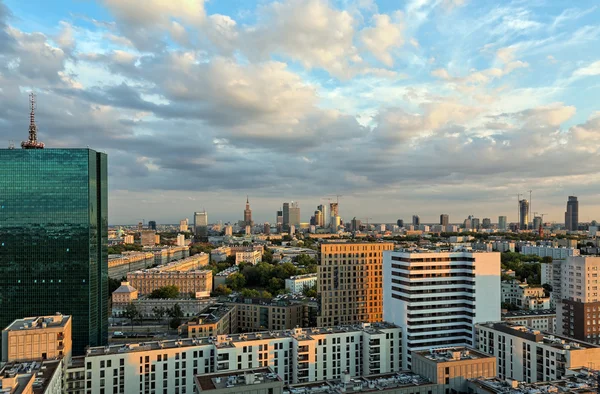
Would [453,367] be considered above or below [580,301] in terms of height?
above

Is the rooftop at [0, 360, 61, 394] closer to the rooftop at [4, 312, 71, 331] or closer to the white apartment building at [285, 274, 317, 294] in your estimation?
the rooftop at [4, 312, 71, 331]

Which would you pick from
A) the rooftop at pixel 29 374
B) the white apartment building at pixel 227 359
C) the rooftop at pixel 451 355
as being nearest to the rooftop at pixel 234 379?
the white apartment building at pixel 227 359

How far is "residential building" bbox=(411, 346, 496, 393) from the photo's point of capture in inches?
1613

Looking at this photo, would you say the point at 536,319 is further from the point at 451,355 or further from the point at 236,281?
the point at 236,281

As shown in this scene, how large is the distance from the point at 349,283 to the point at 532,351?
1483 inches

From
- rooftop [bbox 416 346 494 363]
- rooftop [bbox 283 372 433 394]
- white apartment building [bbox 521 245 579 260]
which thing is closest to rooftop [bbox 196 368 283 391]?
rooftop [bbox 283 372 433 394]

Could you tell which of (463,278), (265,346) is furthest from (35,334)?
(463,278)

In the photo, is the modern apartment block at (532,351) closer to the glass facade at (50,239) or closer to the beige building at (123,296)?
the glass facade at (50,239)

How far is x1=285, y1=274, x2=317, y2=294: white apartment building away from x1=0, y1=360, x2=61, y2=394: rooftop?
101 metres

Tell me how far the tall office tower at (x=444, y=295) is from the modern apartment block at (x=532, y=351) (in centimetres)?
384

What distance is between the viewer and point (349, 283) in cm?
8544

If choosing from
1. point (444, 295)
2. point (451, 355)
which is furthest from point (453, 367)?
point (444, 295)

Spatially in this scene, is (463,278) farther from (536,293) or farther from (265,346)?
(536,293)

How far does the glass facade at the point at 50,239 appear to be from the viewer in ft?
251
